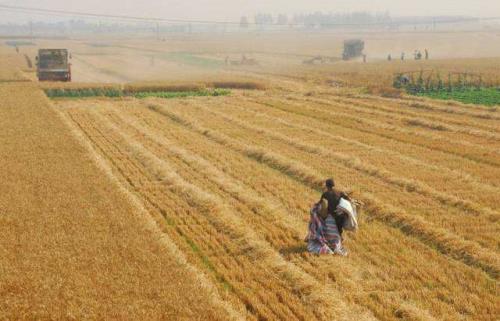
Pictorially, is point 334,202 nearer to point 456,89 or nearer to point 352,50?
point 456,89

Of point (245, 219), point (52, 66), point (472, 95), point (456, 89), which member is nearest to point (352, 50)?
point (456, 89)

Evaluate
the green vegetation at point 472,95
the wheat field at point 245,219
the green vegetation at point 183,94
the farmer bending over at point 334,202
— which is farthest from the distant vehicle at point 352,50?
the farmer bending over at point 334,202

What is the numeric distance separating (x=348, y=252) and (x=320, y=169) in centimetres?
764

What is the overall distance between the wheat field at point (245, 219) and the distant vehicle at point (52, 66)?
814 inches

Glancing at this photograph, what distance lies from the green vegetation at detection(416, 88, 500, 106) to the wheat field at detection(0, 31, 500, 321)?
872 centimetres

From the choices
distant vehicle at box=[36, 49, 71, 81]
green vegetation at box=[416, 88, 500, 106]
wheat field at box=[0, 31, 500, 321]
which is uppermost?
distant vehicle at box=[36, 49, 71, 81]

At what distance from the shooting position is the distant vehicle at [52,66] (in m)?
51.1

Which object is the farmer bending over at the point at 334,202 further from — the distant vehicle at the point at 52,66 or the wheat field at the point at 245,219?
the distant vehicle at the point at 52,66

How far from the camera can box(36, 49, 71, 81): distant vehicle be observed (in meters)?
51.1

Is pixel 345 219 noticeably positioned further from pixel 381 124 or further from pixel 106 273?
pixel 381 124

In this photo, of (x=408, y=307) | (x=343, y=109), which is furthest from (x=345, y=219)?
(x=343, y=109)

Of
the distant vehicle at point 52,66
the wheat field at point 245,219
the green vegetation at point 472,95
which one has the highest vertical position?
the distant vehicle at point 52,66

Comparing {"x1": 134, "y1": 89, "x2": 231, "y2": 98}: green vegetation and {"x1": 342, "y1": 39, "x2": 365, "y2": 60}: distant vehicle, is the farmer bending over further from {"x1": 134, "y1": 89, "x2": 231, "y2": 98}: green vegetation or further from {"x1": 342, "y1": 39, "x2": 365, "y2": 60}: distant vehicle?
{"x1": 342, "y1": 39, "x2": 365, "y2": 60}: distant vehicle

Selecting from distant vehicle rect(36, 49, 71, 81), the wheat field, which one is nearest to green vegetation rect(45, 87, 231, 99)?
distant vehicle rect(36, 49, 71, 81)
